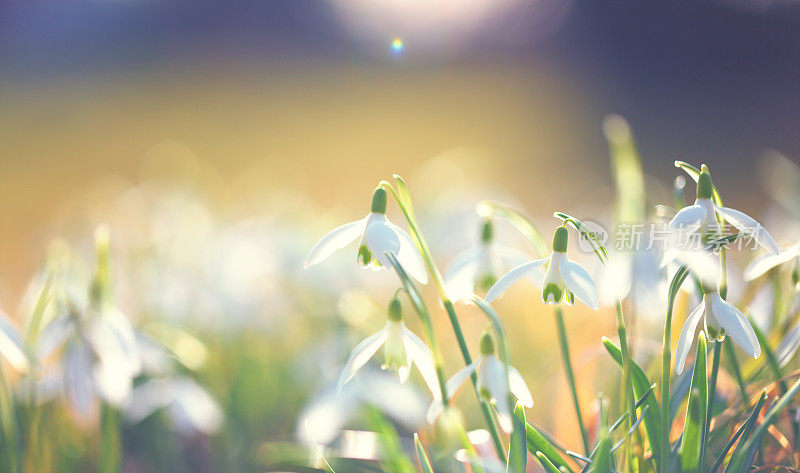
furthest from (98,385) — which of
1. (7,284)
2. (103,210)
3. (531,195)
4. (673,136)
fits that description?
(673,136)

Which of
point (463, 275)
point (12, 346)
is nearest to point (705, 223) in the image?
point (463, 275)

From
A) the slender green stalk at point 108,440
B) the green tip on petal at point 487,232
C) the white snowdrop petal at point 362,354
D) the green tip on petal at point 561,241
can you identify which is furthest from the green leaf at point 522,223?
the slender green stalk at point 108,440

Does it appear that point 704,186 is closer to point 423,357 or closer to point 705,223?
point 705,223

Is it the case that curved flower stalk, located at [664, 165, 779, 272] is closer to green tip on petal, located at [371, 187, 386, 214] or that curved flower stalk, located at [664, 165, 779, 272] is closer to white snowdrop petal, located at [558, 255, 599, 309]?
white snowdrop petal, located at [558, 255, 599, 309]

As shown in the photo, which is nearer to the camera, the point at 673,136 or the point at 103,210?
the point at 103,210

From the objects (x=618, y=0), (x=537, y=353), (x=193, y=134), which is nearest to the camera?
(x=537, y=353)

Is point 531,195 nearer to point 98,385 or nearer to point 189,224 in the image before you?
point 189,224

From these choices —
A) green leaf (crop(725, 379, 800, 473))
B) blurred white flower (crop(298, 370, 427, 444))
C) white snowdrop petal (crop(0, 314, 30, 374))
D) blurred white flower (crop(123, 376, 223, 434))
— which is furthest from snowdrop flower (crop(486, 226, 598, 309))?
blurred white flower (crop(123, 376, 223, 434))
